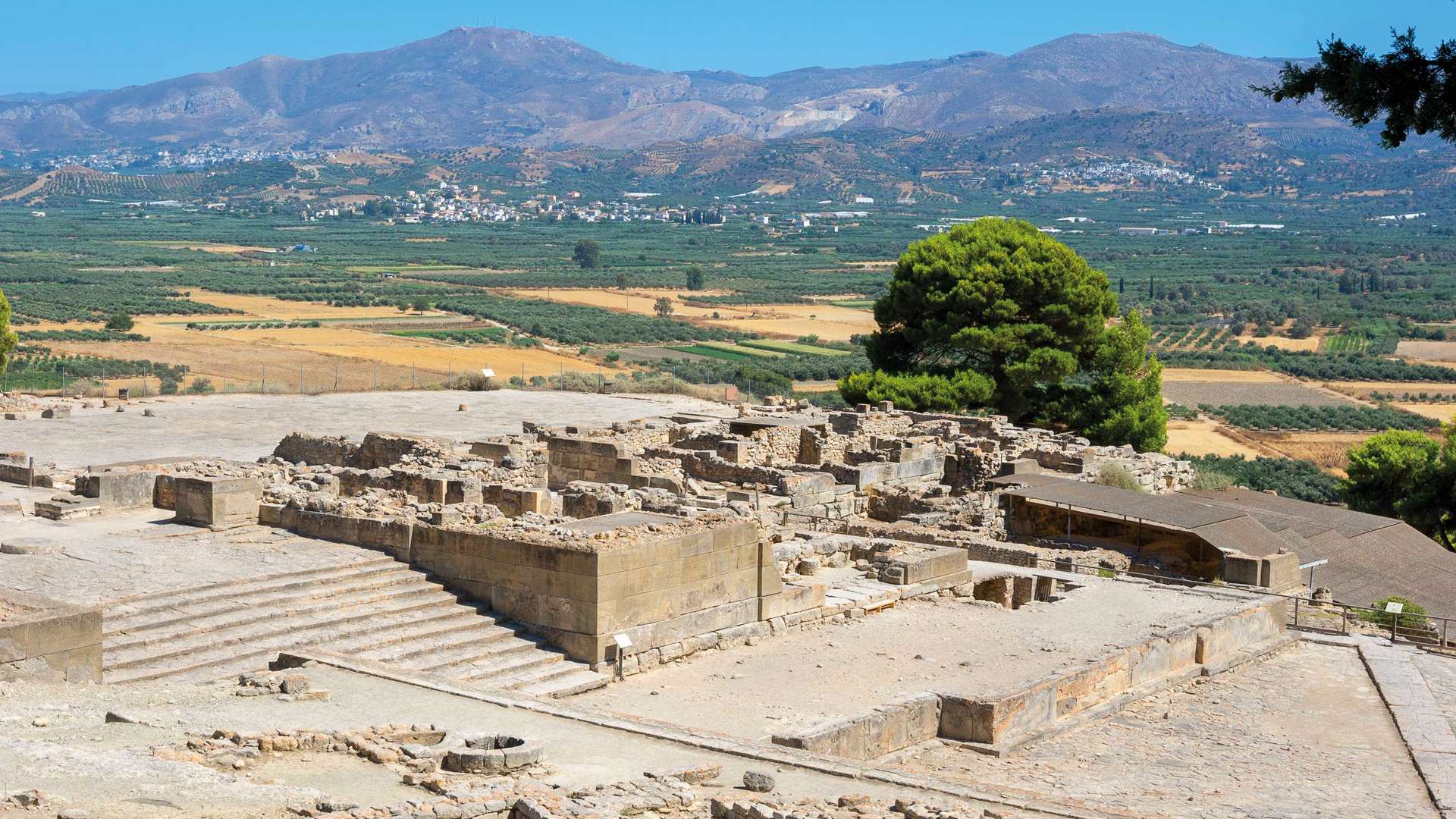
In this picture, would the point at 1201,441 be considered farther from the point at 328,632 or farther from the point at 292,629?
the point at 292,629

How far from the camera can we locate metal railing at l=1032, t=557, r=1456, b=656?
21984 millimetres

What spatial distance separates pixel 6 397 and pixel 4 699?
83.2ft

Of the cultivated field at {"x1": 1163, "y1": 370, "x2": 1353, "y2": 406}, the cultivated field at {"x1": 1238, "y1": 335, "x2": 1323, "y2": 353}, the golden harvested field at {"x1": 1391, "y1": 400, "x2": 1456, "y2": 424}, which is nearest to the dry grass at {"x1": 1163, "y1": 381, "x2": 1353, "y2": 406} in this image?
the cultivated field at {"x1": 1163, "y1": 370, "x2": 1353, "y2": 406}

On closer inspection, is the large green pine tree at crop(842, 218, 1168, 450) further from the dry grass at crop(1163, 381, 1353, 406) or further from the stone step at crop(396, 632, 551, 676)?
the dry grass at crop(1163, 381, 1353, 406)

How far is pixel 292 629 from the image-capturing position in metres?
16.8

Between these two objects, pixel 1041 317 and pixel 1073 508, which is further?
pixel 1041 317

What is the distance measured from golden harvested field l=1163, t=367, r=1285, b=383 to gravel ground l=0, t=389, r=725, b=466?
42.3 meters

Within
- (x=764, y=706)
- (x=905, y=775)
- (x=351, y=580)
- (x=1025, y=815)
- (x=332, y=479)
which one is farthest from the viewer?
(x=332, y=479)

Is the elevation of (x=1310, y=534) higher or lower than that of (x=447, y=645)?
lower

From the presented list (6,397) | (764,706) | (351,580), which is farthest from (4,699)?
(6,397)

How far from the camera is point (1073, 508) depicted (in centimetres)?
2598

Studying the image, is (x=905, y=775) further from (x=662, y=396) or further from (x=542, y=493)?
(x=662, y=396)

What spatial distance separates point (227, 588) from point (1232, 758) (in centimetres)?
992

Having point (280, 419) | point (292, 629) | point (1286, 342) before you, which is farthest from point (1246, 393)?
point (292, 629)
